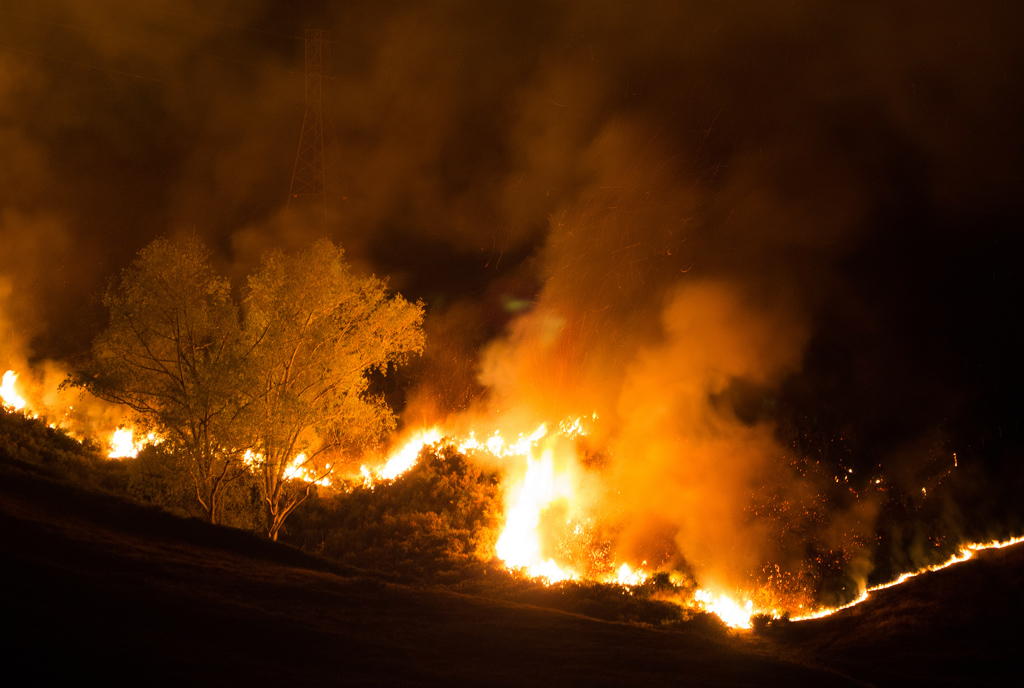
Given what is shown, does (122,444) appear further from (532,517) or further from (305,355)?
(532,517)

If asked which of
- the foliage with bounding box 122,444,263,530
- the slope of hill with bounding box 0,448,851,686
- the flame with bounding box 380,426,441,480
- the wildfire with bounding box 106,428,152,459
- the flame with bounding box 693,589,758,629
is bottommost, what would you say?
the slope of hill with bounding box 0,448,851,686

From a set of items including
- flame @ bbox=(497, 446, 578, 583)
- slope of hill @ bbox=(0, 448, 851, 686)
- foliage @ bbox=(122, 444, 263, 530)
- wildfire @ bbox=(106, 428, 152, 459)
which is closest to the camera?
slope of hill @ bbox=(0, 448, 851, 686)

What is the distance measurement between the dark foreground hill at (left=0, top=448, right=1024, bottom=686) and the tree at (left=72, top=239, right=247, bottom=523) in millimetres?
2539

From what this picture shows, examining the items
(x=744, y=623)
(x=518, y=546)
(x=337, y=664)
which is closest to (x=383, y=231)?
(x=518, y=546)

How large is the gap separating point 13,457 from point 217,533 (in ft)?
17.3

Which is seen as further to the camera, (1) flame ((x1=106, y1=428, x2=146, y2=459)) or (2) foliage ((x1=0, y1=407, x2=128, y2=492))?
(1) flame ((x1=106, y1=428, x2=146, y2=459))

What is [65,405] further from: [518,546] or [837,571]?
[837,571]

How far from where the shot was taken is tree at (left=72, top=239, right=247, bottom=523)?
46.3ft

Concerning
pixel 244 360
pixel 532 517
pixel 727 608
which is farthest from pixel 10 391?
pixel 727 608

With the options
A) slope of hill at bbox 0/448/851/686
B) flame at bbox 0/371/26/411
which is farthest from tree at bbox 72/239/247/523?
flame at bbox 0/371/26/411

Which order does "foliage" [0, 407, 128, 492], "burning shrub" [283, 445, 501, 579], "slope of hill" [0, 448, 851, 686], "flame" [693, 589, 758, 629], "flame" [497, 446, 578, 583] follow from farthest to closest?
"burning shrub" [283, 445, 501, 579], "flame" [497, 446, 578, 583], "foliage" [0, 407, 128, 492], "flame" [693, 589, 758, 629], "slope of hill" [0, 448, 851, 686]

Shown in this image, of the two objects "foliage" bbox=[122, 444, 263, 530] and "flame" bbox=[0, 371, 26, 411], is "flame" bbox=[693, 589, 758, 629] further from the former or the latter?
"flame" bbox=[0, 371, 26, 411]

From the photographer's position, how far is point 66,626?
567 centimetres

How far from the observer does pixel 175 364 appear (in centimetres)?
1467
